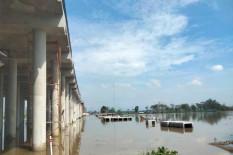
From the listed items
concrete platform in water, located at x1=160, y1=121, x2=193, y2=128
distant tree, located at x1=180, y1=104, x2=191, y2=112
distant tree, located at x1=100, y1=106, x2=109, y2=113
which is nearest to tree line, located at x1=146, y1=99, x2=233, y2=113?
distant tree, located at x1=180, y1=104, x2=191, y2=112

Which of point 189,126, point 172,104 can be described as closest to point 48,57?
point 189,126

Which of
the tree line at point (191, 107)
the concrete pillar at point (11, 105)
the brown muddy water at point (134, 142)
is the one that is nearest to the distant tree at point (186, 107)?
the tree line at point (191, 107)

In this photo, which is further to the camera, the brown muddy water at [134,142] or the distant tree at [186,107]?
the distant tree at [186,107]

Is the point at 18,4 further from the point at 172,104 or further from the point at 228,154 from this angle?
the point at 172,104

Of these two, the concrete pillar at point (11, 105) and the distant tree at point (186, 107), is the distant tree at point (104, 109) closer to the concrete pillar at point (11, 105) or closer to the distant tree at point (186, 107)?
the distant tree at point (186, 107)

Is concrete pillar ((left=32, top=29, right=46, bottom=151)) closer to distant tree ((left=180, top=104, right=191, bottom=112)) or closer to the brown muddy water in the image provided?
the brown muddy water

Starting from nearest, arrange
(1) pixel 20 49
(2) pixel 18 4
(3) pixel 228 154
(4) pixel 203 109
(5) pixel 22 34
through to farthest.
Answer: (3) pixel 228 154, (2) pixel 18 4, (5) pixel 22 34, (1) pixel 20 49, (4) pixel 203 109

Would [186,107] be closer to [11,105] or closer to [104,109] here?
[104,109]

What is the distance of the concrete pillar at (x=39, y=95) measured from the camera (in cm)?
1459

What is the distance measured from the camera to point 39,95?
14.9 meters

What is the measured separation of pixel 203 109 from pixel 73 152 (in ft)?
548

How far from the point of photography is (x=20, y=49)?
21547 millimetres

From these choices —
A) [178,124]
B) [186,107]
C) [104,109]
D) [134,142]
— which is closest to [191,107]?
[186,107]

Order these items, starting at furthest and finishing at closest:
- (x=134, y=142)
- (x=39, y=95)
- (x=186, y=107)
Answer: (x=186, y=107) → (x=134, y=142) → (x=39, y=95)
